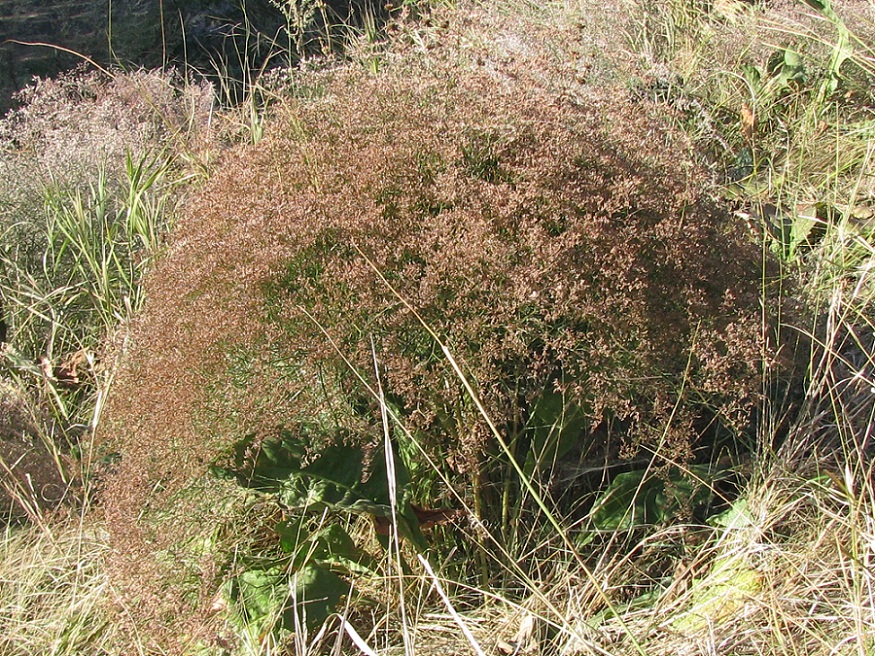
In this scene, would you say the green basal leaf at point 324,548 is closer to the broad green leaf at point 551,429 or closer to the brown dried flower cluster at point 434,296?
the brown dried flower cluster at point 434,296

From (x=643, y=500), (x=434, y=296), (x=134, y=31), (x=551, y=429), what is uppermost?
(x=434, y=296)

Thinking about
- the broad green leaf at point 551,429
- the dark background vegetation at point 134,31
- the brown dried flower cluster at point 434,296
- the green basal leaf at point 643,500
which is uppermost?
the brown dried flower cluster at point 434,296

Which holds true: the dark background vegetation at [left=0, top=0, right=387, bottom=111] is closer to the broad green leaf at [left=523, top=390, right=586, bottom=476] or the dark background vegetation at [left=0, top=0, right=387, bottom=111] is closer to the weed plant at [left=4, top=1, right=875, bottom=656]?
the weed plant at [left=4, top=1, right=875, bottom=656]

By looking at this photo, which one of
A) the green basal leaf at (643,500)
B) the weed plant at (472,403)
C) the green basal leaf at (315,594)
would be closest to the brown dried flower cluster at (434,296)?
the weed plant at (472,403)

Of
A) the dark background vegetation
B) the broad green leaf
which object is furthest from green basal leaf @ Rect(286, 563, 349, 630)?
the dark background vegetation

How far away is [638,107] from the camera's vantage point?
2.62m

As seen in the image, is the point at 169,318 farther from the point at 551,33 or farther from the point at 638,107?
the point at 551,33

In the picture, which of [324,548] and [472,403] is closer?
[472,403]

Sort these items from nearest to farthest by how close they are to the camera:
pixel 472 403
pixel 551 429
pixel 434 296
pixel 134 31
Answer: pixel 434 296, pixel 472 403, pixel 551 429, pixel 134 31

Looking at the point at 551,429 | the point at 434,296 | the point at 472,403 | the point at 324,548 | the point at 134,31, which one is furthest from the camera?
the point at 134,31

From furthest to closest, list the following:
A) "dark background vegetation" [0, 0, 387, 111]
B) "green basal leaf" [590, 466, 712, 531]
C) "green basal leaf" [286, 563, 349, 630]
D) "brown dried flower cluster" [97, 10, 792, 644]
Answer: "dark background vegetation" [0, 0, 387, 111] < "green basal leaf" [590, 466, 712, 531] < "green basal leaf" [286, 563, 349, 630] < "brown dried flower cluster" [97, 10, 792, 644]

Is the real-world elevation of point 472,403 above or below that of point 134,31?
above

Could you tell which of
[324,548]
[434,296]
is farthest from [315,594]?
[434,296]

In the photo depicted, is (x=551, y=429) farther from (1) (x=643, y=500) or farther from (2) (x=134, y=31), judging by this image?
(2) (x=134, y=31)
